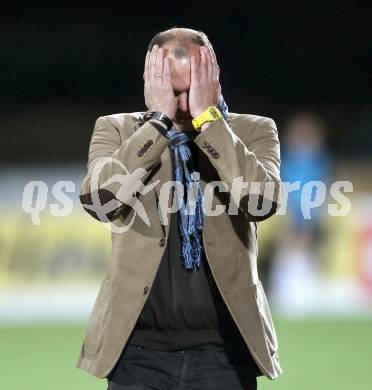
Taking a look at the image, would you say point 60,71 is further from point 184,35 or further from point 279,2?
point 184,35

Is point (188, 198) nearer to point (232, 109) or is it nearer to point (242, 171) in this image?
point (242, 171)

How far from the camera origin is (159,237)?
3.48 m

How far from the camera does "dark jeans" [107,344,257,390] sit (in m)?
3.46

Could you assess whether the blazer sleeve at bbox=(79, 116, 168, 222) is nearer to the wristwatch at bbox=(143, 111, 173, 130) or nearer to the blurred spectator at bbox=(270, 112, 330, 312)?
the wristwatch at bbox=(143, 111, 173, 130)

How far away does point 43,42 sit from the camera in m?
15.8

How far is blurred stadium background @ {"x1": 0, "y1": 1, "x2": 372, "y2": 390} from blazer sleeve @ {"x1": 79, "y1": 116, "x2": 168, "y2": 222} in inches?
131

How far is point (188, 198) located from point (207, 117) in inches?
11.6

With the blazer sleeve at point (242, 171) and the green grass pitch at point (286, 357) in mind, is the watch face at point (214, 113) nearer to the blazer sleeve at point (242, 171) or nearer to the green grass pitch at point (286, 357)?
the blazer sleeve at point (242, 171)

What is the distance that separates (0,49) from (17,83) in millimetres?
776

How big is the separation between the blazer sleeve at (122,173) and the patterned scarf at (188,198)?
4.8 inches

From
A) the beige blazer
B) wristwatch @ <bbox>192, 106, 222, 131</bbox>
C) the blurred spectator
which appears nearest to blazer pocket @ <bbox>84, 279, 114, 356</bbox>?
the beige blazer

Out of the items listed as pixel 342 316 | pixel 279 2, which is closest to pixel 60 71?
pixel 279 2

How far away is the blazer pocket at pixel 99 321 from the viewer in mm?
3486
